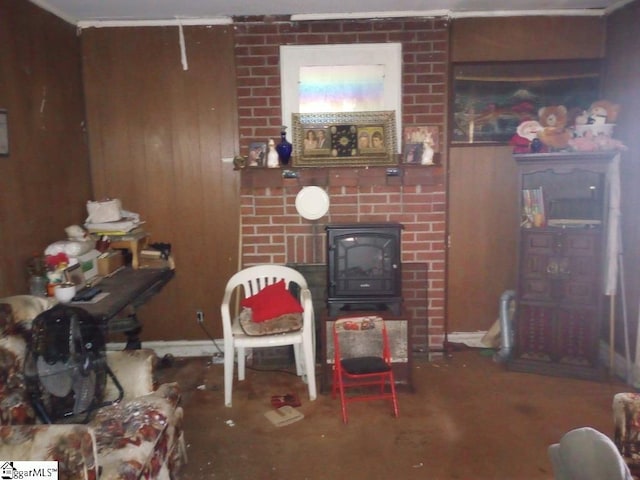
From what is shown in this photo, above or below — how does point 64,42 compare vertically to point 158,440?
above

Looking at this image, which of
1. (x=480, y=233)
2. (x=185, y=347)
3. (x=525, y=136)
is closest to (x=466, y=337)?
(x=480, y=233)

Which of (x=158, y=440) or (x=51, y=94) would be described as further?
(x=51, y=94)

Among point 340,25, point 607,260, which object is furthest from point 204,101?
point 607,260

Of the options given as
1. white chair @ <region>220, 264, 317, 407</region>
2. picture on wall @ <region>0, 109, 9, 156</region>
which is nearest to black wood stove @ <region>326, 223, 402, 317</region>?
white chair @ <region>220, 264, 317, 407</region>

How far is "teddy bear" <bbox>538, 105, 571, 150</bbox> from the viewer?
10.8 feet

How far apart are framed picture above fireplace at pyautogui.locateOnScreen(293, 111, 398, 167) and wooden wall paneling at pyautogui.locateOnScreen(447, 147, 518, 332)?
1.72 feet

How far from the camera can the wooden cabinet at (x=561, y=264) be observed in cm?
324

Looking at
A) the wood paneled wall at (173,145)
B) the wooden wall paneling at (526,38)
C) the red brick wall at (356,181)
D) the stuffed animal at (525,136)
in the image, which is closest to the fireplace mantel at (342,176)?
the red brick wall at (356,181)

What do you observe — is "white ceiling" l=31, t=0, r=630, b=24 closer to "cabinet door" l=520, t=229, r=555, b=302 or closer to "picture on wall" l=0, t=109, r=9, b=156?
"picture on wall" l=0, t=109, r=9, b=156

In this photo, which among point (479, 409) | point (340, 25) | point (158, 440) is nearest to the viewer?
point (158, 440)

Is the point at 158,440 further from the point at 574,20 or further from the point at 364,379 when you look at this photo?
the point at 574,20

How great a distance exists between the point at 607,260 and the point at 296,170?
2.09 m

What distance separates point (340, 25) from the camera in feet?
11.5

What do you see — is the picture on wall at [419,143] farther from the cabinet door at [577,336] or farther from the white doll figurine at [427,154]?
the cabinet door at [577,336]
